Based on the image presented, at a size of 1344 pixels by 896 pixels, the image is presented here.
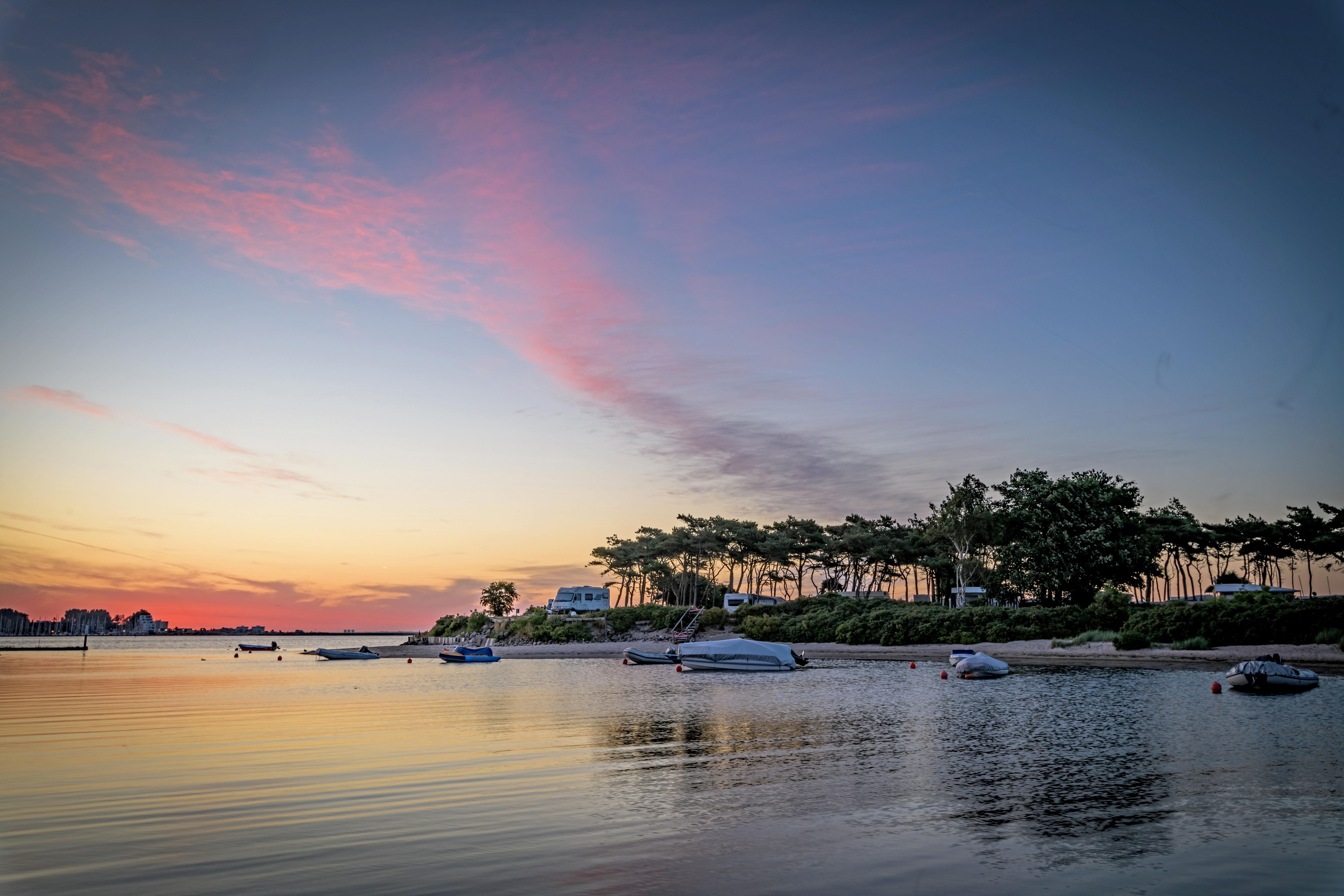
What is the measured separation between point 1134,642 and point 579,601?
66.6 m

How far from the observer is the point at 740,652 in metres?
50.3

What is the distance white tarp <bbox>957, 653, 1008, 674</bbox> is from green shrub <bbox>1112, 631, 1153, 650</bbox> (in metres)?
16.3

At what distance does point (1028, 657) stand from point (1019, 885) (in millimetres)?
53493

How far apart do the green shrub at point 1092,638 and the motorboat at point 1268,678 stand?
2624 cm

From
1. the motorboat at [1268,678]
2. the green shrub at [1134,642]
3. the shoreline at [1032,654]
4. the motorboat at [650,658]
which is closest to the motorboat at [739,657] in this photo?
the motorboat at [650,658]

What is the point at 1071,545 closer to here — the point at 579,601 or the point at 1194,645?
the point at 1194,645

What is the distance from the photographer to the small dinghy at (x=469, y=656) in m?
70.4

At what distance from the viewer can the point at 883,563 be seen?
102 metres

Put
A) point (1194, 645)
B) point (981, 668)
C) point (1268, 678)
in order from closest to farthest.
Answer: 1. point (1268, 678)
2. point (981, 668)
3. point (1194, 645)

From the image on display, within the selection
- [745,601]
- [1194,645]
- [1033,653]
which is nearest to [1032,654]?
[1033,653]

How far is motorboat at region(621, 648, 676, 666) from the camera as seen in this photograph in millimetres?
60312

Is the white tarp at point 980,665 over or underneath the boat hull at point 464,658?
over

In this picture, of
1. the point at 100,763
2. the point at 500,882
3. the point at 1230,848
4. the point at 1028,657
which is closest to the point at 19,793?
the point at 100,763

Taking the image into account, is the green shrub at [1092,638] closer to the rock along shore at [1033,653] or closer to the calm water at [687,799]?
the rock along shore at [1033,653]
